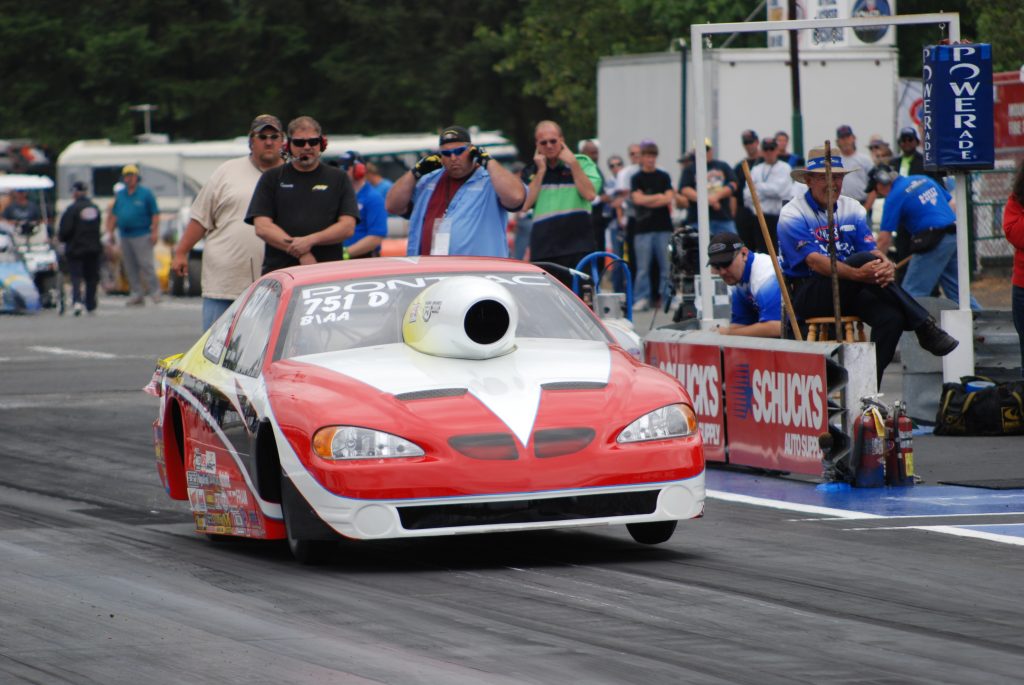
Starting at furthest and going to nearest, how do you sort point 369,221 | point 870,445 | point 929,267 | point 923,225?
1. point 929,267
2. point 923,225
3. point 369,221
4. point 870,445

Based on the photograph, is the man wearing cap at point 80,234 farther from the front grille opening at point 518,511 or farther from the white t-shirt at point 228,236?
the front grille opening at point 518,511

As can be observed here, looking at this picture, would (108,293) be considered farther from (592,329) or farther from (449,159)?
(592,329)

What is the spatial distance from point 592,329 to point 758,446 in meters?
2.71

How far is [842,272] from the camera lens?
12312 mm

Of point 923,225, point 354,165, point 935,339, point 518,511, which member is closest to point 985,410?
point 935,339

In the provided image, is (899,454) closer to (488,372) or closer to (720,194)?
(488,372)

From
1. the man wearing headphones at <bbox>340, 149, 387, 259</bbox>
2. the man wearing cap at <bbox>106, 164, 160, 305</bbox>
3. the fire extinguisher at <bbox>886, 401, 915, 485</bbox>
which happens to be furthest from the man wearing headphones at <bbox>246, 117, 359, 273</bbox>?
the man wearing cap at <bbox>106, 164, 160, 305</bbox>

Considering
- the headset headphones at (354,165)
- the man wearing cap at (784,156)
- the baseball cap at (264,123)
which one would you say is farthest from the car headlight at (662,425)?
the man wearing cap at (784,156)

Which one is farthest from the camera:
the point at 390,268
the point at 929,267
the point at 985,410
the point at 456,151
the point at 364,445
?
the point at 929,267

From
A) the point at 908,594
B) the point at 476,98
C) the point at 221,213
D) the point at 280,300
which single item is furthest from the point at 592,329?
the point at 476,98

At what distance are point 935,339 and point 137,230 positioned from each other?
22247mm

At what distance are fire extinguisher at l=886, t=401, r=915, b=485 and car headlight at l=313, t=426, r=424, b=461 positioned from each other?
3622 mm

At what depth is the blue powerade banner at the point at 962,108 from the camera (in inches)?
534

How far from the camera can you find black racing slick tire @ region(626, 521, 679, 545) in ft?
29.2
